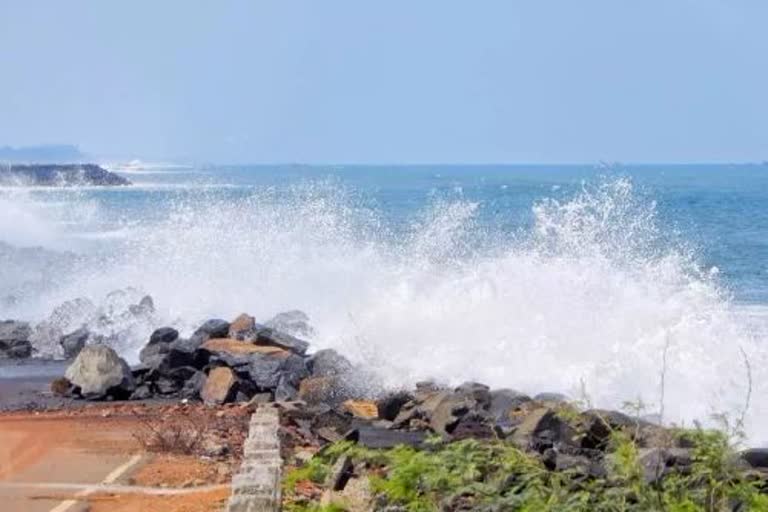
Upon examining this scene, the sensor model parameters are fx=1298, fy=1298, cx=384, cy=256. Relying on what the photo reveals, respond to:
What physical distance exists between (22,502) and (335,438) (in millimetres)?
3117

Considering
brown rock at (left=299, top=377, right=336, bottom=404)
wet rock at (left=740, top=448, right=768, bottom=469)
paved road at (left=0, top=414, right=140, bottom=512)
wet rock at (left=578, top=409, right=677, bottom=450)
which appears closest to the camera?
wet rock at (left=578, top=409, right=677, bottom=450)

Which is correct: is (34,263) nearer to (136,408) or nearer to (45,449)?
(136,408)

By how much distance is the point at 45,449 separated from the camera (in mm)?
11844

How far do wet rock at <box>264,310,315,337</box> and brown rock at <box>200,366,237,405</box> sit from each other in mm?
5412

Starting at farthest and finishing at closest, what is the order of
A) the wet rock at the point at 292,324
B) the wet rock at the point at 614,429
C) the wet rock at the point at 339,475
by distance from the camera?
the wet rock at the point at 292,324
the wet rock at the point at 614,429
the wet rock at the point at 339,475

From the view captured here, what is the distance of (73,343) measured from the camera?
20578mm

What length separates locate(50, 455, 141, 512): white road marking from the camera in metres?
9.41

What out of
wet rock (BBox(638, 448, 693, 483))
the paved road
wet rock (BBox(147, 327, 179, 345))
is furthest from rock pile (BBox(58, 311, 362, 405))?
wet rock (BBox(638, 448, 693, 483))

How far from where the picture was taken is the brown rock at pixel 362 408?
1416cm

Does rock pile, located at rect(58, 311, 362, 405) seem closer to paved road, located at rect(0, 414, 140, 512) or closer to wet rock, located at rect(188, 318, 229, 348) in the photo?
wet rock, located at rect(188, 318, 229, 348)

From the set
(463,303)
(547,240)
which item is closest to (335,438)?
(463,303)

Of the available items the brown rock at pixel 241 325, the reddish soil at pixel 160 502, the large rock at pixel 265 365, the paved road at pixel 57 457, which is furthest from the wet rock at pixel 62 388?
the reddish soil at pixel 160 502

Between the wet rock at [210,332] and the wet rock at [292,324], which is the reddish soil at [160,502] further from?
the wet rock at [292,324]

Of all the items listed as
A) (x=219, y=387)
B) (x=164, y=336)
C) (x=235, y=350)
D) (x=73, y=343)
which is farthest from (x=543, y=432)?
(x=73, y=343)
